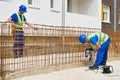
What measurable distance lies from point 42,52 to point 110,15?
19561mm

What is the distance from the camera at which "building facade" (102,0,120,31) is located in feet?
91.5

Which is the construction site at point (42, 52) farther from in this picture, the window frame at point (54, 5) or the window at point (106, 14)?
the window at point (106, 14)

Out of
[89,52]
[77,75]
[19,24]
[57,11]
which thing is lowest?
[77,75]

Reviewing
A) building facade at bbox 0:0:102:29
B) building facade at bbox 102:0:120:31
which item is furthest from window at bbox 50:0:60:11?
building facade at bbox 102:0:120:31

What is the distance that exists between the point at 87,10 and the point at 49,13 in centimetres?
723

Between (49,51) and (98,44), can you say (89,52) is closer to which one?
(98,44)

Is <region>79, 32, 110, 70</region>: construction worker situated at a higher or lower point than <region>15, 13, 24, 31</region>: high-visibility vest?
lower

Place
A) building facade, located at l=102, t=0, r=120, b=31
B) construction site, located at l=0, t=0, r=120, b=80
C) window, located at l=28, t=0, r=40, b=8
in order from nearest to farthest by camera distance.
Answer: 1. construction site, located at l=0, t=0, r=120, b=80
2. window, located at l=28, t=0, r=40, b=8
3. building facade, located at l=102, t=0, r=120, b=31

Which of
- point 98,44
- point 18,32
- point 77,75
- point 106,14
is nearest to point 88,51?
point 98,44

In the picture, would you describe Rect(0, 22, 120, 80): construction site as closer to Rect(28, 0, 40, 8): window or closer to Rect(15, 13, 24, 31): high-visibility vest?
Rect(15, 13, 24, 31): high-visibility vest

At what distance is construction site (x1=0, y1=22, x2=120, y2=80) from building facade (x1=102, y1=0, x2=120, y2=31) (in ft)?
47.0

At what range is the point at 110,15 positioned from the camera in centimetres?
2872

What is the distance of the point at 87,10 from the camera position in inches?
952

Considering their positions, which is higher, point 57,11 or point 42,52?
point 57,11
